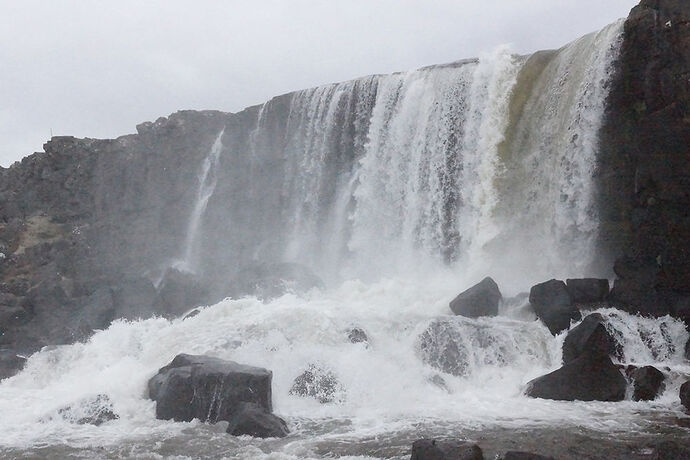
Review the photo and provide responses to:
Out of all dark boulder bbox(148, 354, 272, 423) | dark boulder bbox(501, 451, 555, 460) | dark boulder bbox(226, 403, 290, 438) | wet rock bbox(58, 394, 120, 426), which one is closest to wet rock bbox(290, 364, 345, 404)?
dark boulder bbox(148, 354, 272, 423)

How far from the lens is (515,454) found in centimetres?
934

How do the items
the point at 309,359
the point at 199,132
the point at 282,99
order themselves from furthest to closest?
the point at 199,132 < the point at 282,99 < the point at 309,359

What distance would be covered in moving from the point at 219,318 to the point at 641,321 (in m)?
12.3

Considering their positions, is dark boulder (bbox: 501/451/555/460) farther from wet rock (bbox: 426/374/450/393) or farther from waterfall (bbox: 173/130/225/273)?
waterfall (bbox: 173/130/225/273)

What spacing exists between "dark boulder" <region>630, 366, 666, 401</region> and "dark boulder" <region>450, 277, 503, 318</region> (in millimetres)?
5118

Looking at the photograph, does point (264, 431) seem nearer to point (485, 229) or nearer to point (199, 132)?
point (485, 229)

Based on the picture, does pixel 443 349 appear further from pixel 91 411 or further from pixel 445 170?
pixel 445 170

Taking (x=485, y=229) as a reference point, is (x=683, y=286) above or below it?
below

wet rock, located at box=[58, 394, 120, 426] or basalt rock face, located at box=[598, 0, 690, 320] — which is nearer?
wet rock, located at box=[58, 394, 120, 426]

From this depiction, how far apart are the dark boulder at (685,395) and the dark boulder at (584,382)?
124 centimetres

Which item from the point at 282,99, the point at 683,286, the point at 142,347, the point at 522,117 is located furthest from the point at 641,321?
the point at 282,99

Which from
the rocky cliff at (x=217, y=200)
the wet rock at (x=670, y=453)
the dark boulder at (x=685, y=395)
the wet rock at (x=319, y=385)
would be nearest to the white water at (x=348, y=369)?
the wet rock at (x=319, y=385)

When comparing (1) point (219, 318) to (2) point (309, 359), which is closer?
(2) point (309, 359)

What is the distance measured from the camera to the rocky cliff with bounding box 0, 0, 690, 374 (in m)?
18.3
